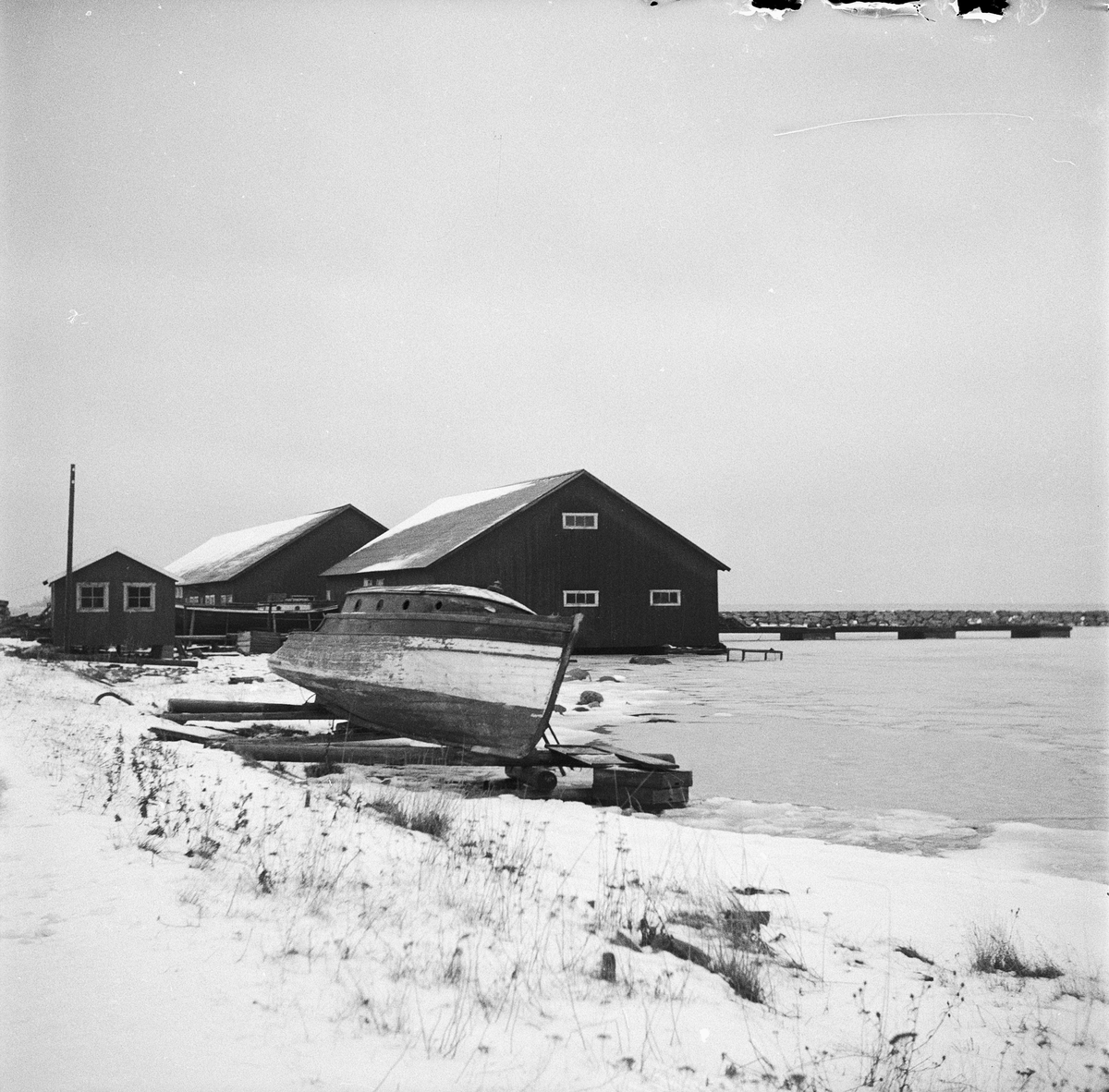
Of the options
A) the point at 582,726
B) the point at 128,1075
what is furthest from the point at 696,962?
the point at 582,726

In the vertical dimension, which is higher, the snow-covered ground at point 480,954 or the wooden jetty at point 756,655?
the snow-covered ground at point 480,954

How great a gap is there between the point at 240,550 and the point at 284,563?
253 inches

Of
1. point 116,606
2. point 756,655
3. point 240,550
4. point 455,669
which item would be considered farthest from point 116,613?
point 756,655

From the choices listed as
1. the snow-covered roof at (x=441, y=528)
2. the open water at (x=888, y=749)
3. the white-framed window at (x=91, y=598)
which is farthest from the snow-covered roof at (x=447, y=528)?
the white-framed window at (x=91, y=598)

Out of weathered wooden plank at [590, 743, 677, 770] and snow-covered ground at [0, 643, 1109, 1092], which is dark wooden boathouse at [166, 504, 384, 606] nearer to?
weathered wooden plank at [590, 743, 677, 770]

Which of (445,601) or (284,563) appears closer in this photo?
(445,601)

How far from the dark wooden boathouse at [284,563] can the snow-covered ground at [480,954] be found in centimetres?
3499

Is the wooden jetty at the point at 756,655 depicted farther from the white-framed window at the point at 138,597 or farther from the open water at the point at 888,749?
the white-framed window at the point at 138,597

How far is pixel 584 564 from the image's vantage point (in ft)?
119

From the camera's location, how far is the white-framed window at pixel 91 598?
29.4 meters

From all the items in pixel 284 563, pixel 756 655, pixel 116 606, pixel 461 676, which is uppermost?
pixel 284 563

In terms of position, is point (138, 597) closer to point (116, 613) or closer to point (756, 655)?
point (116, 613)

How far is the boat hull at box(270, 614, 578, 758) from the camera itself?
11.3 m

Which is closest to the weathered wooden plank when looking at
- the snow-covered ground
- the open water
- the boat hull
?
the open water
